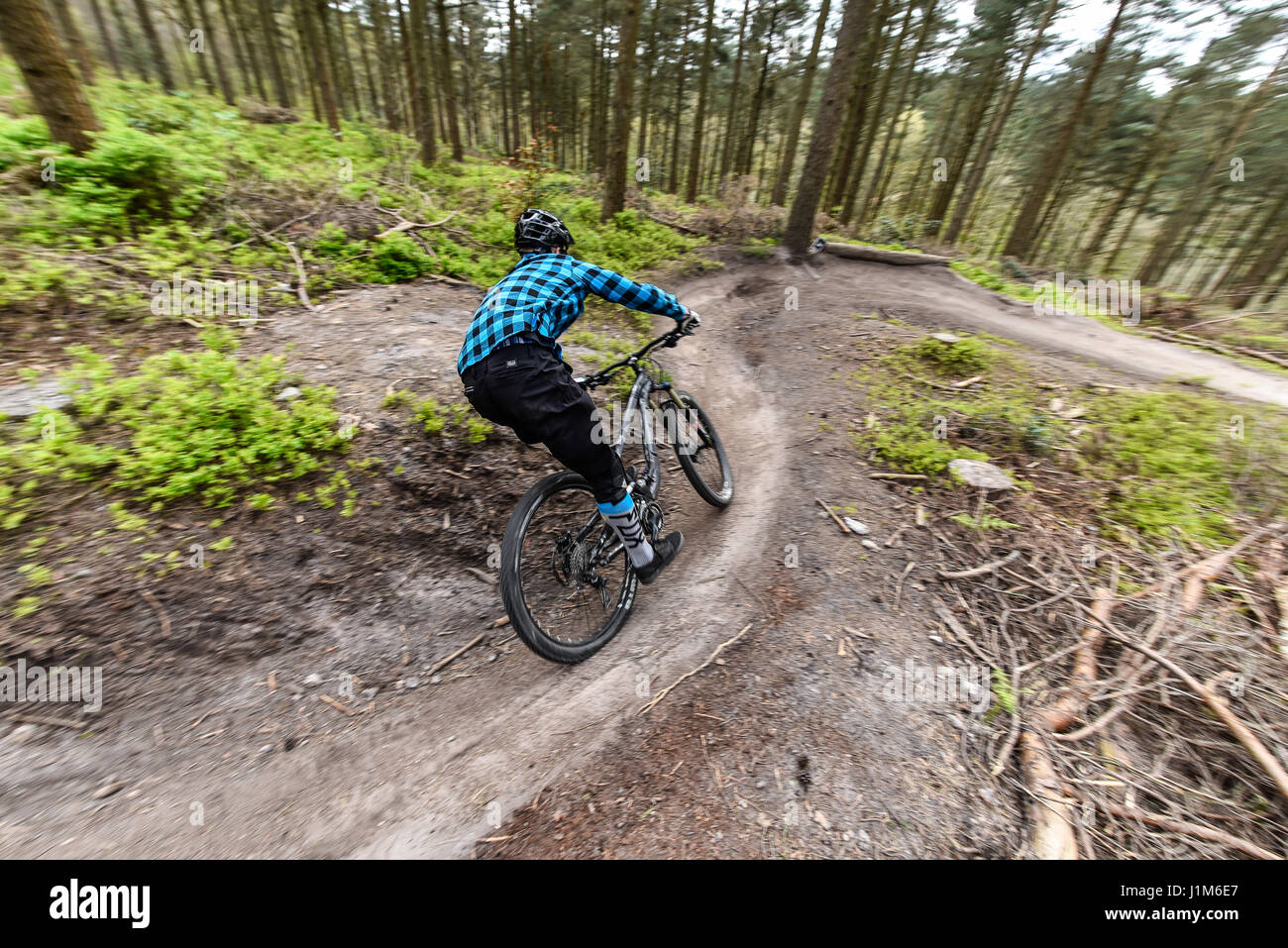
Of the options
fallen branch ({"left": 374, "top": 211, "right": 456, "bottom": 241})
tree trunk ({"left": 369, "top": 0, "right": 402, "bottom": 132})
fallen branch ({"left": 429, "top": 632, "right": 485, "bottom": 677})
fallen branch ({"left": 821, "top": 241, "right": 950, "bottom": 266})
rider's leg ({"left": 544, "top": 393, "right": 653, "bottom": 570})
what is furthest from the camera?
tree trunk ({"left": 369, "top": 0, "right": 402, "bottom": 132})

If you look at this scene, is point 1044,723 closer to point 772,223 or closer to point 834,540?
point 834,540

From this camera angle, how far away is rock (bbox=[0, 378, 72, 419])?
4.00 m

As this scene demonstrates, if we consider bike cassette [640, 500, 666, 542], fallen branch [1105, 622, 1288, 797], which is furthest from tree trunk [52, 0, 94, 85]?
fallen branch [1105, 622, 1288, 797]

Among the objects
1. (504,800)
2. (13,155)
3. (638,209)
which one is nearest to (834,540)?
(504,800)

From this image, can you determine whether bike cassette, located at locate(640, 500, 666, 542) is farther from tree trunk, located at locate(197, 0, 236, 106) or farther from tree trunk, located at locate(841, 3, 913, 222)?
tree trunk, located at locate(197, 0, 236, 106)

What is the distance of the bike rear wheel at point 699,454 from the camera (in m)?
5.26

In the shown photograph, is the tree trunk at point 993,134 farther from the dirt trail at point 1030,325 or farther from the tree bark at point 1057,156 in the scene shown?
the dirt trail at point 1030,325

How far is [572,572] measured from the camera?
416 centimetres

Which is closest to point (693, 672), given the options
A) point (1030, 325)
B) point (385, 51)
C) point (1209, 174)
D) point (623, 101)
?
point (1030, 325)

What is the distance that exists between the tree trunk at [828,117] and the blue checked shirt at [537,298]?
→ 10258mm

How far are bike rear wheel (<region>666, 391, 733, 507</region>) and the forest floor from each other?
0.29 metres

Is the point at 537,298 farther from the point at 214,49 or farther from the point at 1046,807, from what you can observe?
the point at 214,49
